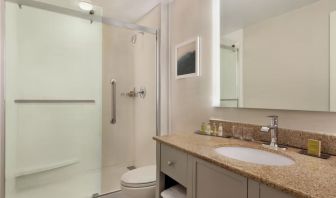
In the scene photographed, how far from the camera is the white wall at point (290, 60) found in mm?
1001

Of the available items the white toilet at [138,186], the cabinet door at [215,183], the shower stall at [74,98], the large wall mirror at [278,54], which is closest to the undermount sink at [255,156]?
the cabinet door at [215,183]

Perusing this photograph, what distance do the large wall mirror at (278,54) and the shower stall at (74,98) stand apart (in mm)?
968

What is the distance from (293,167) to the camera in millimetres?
749

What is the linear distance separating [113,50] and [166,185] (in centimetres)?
185

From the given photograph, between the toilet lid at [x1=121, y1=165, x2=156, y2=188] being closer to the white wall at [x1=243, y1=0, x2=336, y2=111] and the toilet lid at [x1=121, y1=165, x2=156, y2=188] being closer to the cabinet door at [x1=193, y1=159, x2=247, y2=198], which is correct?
the cabinet door at [x1=193, y1=159, x2=247, y2=198]

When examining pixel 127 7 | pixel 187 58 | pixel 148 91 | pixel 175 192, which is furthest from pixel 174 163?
pixel 127 7

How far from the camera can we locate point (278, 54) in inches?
47.2

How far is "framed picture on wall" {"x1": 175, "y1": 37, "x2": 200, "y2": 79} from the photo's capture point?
1727mm

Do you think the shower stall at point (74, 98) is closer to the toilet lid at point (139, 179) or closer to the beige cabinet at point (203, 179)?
the toilet lid at point (139, 179)

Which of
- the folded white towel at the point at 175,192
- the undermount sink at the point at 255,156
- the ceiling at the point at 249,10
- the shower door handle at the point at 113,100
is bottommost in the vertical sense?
the folded white towel at the point at 175,192

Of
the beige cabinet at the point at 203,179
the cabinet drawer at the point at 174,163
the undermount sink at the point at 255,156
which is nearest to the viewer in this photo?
the beige cabinet at the point at 203,179

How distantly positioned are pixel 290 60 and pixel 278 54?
3.5 inches

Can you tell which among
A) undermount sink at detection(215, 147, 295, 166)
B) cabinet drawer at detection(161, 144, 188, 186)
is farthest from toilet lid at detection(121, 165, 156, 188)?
undermount sink at detection(215, 147, 295, 166)

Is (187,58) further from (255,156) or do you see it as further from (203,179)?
(203,179)
